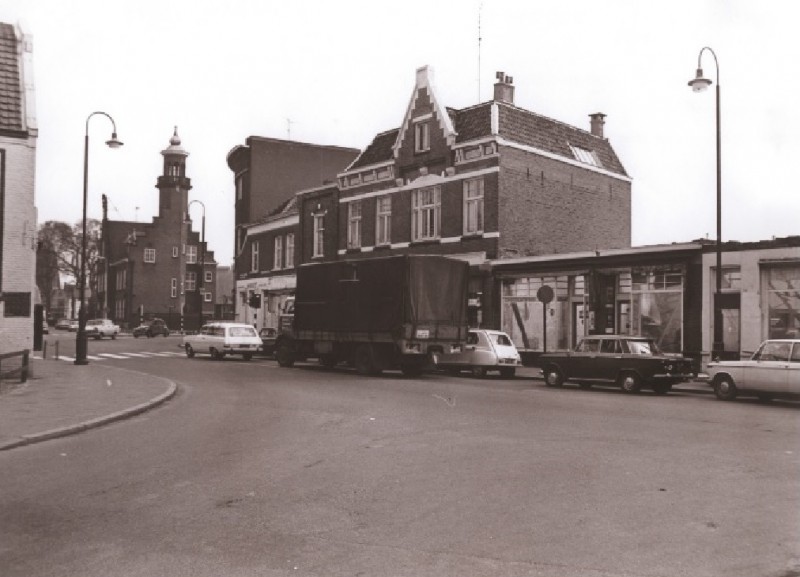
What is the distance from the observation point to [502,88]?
3344cm

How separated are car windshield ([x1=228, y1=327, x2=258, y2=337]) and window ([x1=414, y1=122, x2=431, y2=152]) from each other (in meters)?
10.9

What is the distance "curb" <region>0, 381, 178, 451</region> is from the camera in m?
10.5

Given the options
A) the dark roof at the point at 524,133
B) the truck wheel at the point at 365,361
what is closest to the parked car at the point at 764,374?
the truck wheel at the point at 365,361

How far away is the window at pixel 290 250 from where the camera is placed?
144ft

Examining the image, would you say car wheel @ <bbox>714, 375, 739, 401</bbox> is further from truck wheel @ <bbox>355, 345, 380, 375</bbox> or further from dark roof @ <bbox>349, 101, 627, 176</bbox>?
dark roof @ <bbox>349, 101, 627, 176</bbox>

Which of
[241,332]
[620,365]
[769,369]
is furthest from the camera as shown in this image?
[241,332]

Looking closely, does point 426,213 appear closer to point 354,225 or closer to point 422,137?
point 422,137

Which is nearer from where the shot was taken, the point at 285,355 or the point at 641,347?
the point at 641,347

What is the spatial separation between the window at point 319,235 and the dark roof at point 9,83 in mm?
20825

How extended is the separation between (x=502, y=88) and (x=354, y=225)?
10.1 meters

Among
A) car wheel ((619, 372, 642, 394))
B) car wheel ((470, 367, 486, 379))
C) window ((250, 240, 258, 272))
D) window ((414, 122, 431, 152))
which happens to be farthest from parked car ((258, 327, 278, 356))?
car wheel ((619, 372, 642, 394))

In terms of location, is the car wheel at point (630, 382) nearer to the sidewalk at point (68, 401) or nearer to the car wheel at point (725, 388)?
the car wheel at point (725, 388)

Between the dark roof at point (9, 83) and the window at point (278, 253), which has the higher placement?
the dark roof at point (9, 83)

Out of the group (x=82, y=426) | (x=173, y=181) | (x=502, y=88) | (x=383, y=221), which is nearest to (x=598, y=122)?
(x=502, y=88)
